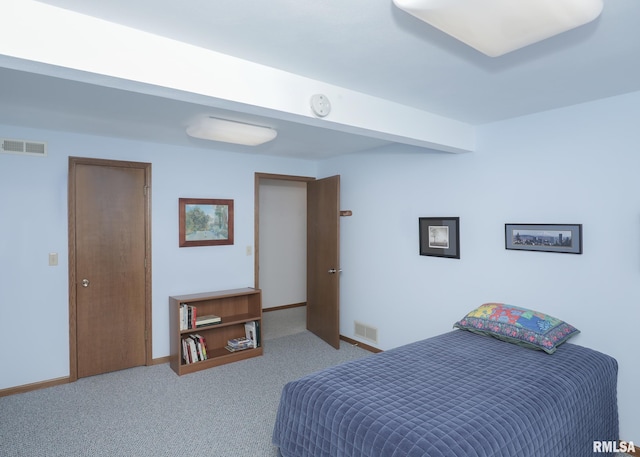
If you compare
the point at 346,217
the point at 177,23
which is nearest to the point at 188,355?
the point at 346,217

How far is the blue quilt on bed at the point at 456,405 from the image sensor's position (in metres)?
1.65

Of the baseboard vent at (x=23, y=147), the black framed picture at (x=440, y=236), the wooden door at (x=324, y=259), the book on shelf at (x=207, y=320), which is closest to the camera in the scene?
the baseboard vent at (x=23, y=147)

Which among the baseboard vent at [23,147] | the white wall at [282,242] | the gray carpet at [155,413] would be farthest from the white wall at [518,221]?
the baseboard vent at [23,147]

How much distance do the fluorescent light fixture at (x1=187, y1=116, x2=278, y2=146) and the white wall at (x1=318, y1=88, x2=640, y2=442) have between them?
5.00ft

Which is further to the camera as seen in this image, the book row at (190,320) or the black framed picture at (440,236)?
the book row at (190,320)

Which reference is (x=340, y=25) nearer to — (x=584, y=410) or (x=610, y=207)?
(x=610, y=207)

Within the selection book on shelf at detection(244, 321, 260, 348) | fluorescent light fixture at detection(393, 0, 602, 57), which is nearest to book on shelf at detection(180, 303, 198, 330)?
book on shelf at detection(244, 321, 260, 348)

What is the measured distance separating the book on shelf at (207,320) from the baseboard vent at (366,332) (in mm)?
1588

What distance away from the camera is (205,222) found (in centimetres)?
430

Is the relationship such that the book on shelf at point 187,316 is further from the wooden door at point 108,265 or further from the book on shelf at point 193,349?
the wooden door at point 108,265

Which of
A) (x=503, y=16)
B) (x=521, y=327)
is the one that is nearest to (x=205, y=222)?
(x=521, y=327)

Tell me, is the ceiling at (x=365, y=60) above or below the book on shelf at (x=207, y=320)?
above

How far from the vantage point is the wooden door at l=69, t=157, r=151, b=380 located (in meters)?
3.63

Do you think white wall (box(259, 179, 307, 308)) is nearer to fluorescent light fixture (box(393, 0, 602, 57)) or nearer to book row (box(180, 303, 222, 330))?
book row (box(180, 303, 222, 330))
